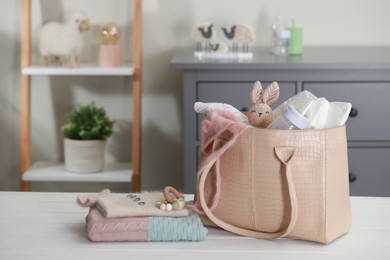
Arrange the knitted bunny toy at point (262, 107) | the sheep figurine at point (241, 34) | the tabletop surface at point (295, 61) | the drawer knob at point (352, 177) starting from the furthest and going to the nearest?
the sheep figurine at point (241, 34) → the drawer knob at point (352, 177) → the tabletop surface at point (295, 61) → the knitted bunny toy at point (262, 107)

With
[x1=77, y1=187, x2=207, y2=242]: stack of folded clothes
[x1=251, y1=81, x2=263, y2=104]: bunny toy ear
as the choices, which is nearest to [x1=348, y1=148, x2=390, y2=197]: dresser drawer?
[x1=251, y1=81, x2=263, y2=104]: bunny toy ear

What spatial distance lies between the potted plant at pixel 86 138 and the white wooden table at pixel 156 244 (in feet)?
5.31

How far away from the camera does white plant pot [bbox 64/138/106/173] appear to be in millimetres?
3166

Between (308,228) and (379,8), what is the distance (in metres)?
2.20

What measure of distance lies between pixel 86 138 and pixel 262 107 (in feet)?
6.05

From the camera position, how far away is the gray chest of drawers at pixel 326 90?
2.83 meters

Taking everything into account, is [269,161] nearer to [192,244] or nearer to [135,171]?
[192,244]

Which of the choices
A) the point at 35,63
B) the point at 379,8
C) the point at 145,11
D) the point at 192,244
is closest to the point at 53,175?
the point at 35,63

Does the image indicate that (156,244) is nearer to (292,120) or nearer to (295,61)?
(292,120)

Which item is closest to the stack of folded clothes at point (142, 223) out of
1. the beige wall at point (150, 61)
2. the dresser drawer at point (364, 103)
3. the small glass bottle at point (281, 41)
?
the dresser drawer at point (364, 103)

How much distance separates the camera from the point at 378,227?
1474mm

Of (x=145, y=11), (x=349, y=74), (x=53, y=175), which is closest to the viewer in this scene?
(x=349, y=74)

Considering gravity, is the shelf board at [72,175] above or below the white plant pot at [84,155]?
below

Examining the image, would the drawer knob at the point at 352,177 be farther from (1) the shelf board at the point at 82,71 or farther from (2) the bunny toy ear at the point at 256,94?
(2) the bunny toy ear at the point at 256,94
